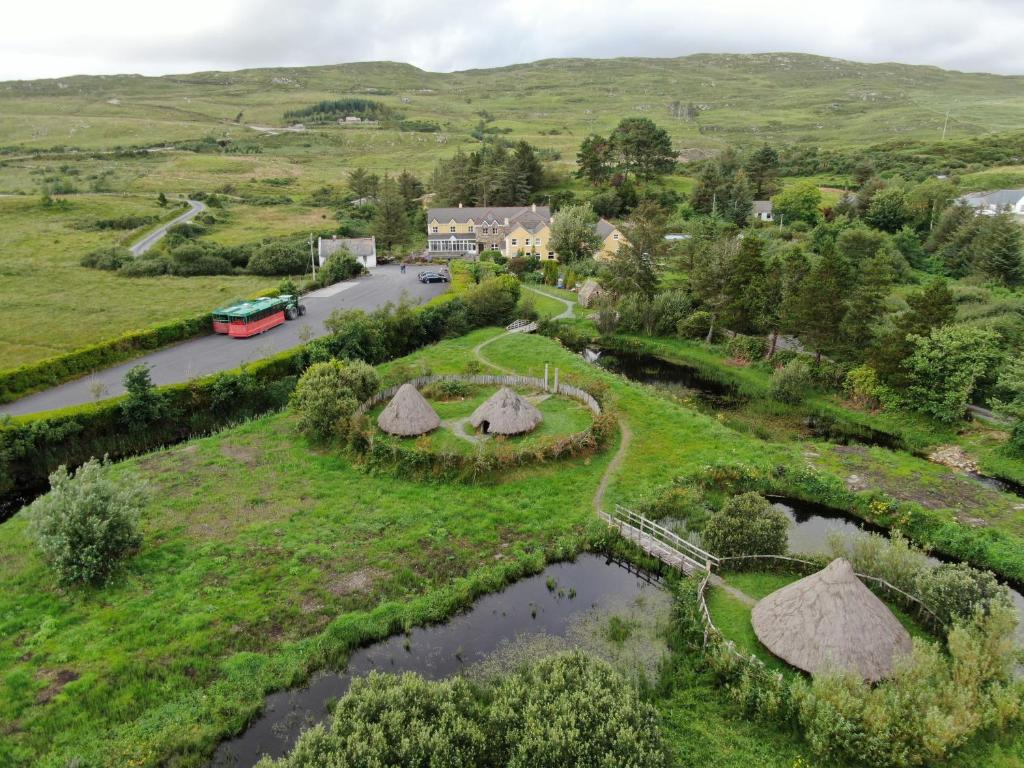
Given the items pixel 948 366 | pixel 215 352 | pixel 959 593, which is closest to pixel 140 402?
pixel 215 352

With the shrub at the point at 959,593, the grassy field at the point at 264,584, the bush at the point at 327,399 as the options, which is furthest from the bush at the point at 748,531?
the bush at the point at 327,399

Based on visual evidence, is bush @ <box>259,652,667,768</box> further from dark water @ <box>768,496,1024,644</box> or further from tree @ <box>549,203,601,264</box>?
tree @ <box>549,203,601,264</box>

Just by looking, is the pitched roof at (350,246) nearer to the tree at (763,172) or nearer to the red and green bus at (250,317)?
the red and green bus at (250,317)

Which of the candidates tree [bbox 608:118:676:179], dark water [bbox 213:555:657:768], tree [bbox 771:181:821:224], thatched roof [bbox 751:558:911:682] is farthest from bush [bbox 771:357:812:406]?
tree [bbox 608:118:676:179]

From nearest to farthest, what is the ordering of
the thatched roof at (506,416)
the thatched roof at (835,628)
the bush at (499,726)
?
the bush at (499,726) < the thatched roof at (835,628) < the thatched roof at (506,416)

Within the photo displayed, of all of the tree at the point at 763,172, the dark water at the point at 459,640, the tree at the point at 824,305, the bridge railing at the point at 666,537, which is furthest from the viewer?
the tree at the point at 763,172

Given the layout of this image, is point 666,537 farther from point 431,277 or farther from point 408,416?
point 431,277

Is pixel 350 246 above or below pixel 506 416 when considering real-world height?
above
